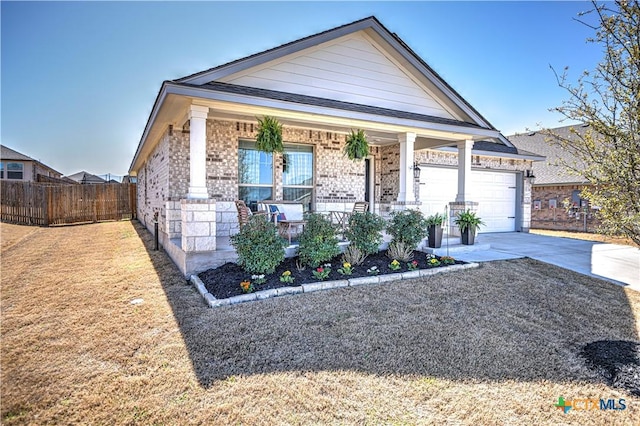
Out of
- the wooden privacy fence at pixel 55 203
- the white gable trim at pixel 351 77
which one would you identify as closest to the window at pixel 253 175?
the white gable trim at pixel 351 77

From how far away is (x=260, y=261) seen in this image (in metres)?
5.05

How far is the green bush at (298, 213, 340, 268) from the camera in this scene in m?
5.56

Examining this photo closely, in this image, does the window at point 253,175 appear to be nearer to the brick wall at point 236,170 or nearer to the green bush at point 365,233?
the brick wall at point 236,170

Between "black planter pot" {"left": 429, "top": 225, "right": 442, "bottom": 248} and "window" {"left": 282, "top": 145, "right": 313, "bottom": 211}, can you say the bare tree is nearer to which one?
"black planter pot" {"left": 429, "top": 225, "right": 442, "bottom": 248}

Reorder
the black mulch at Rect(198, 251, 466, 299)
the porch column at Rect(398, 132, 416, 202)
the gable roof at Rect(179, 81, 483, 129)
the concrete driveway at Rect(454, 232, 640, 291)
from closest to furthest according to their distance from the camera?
the black mulch at Rect(198, 251, 466, 299)
the gable roof at Rect(179, 81, 483, 129)
the concrete driveway at Rect(454, 232, 640, 291)
the porch column at Rect(398, 132, 416, 202)

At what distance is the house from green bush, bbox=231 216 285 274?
674mm

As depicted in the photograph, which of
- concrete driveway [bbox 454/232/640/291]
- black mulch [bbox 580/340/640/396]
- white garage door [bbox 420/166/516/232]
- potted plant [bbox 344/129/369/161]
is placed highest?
potted plant [bbox 344/129/369/161]

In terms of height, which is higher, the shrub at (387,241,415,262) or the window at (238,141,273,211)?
the window at (238,141,273,211)

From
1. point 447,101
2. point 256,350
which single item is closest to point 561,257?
point 447,101

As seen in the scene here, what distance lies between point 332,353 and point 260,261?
7.65 feet

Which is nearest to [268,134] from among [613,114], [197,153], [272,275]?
[197,153]

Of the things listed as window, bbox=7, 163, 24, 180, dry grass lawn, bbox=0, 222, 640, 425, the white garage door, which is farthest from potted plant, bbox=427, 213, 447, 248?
window, bbox=7, 163, 24, 180

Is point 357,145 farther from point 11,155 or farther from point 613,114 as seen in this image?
point 11,155

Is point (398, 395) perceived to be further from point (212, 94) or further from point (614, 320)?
Result: point (212, 94)
